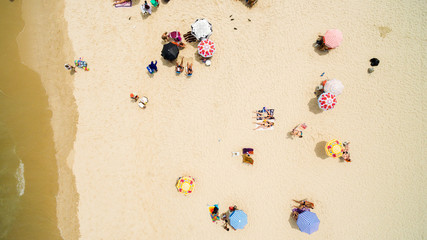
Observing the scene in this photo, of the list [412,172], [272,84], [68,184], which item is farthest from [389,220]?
[68,184]

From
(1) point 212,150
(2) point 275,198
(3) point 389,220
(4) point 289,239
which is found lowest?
(4) point 289,239

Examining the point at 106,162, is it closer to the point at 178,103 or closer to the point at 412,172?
→ the point at 178,103

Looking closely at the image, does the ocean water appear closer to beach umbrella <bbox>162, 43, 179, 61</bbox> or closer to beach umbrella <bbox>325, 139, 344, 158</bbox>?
beach umbrella <bbox>162, 43, 179, 61</bbox>

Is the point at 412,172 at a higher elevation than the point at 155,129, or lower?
higher

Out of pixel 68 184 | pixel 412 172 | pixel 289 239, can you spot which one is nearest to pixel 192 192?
pixel 289 239

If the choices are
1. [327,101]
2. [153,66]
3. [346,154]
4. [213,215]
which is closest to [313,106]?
[327,101]

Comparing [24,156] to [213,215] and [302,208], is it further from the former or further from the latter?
[302,208]

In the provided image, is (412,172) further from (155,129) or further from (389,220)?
(155,129)
